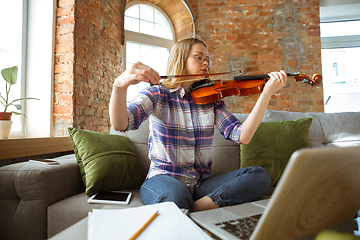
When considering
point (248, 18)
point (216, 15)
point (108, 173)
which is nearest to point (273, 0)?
point (248, 18)

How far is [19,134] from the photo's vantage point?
6.05 feet

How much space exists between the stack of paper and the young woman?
38 cm

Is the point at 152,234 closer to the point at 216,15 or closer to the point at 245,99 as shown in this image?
the point at 245,99

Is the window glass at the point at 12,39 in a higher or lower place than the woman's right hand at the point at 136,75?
higher

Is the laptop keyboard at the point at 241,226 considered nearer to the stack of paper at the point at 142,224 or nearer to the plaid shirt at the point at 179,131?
the stack of paper at the point at 142,224

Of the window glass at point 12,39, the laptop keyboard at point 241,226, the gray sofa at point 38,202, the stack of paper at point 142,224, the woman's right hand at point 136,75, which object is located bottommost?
the gray sofa at point 38,202

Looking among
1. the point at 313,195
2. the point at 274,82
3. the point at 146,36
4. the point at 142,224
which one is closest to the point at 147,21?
the point at 146,36

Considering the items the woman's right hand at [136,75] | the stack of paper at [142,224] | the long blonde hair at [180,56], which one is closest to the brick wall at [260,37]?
the long blonde hair at [180,56]

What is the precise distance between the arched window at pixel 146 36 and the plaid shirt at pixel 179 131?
2103 mm

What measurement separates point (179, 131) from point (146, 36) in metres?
2.54

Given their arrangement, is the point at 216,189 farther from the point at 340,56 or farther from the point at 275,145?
the point at 340,56

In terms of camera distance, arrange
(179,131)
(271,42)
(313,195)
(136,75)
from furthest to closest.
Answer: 1. (271,42)
2. (179,131)
3. (136,75)
4. (313,195)

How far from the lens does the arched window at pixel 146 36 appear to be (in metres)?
3.22

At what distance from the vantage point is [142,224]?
0.45 m
